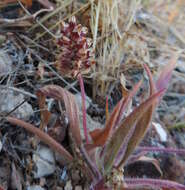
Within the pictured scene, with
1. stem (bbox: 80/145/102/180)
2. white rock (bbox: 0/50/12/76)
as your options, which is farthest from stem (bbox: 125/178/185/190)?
white rock (bbox: 0/50/12/76)

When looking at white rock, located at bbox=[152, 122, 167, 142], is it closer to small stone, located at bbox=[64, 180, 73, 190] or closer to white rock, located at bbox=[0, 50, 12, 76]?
small stone, located at bbox=[64, 180, 73, 190]

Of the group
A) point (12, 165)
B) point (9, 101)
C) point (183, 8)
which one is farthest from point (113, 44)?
point (183, 8)

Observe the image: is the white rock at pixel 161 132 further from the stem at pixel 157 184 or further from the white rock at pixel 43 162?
the white rock at pixel 43 162

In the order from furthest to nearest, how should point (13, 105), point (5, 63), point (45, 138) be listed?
point (5, 63), point (13, 105), point (45, 138)

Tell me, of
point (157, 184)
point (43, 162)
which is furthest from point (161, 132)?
point (43, 162)

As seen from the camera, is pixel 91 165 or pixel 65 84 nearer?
pixel 91 165

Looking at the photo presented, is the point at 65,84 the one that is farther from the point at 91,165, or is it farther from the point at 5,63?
the point at 91,165
